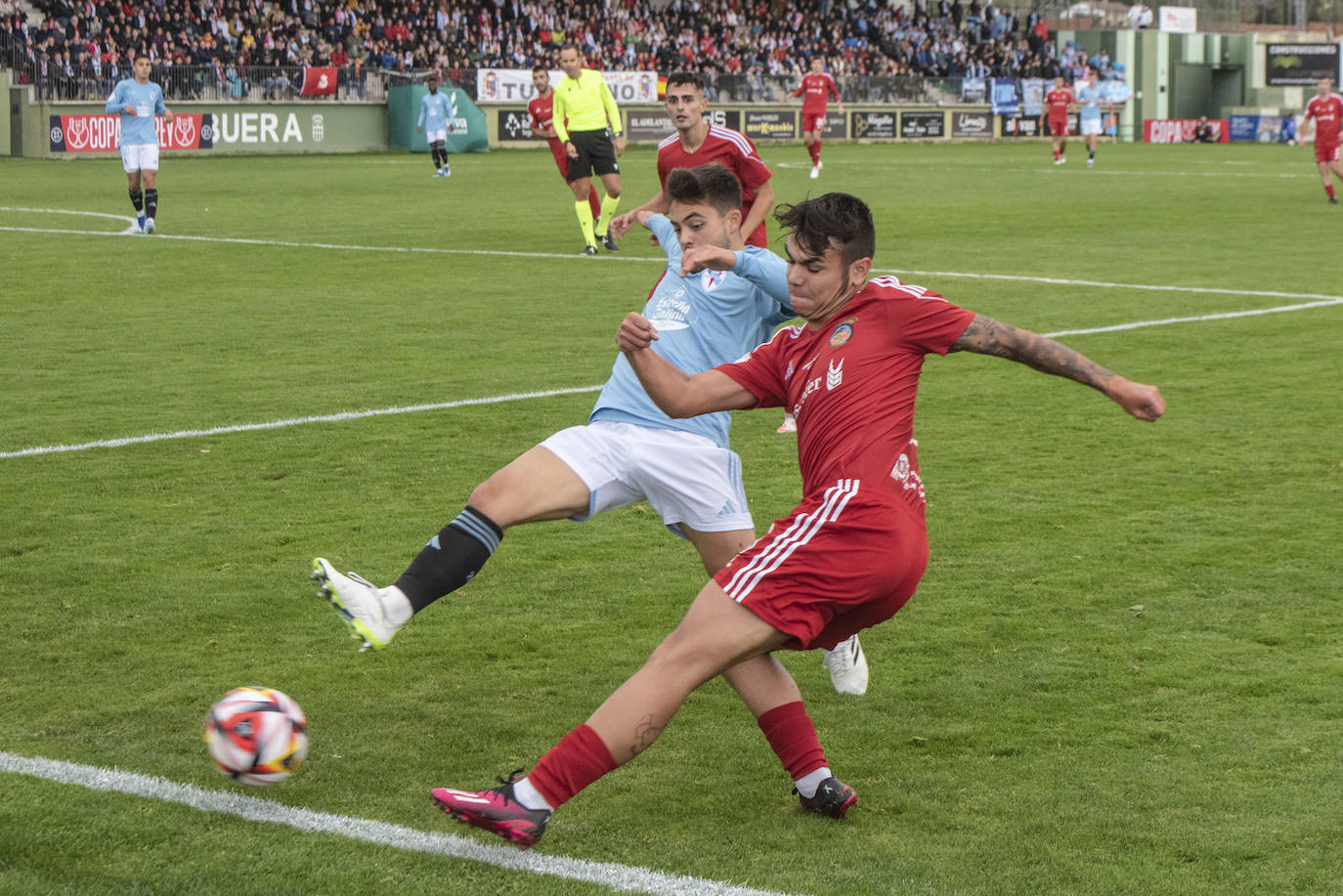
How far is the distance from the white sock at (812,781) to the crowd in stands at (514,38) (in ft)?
114

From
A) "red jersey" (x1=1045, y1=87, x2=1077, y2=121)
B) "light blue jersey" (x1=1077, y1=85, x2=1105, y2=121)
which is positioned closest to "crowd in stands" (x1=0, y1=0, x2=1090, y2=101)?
"light blue jersey" (x1=1077, y1=85, x2=1105, y2=121)

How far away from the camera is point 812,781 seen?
3.91 m

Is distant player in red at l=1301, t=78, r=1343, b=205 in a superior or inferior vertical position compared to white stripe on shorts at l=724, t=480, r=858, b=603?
superior

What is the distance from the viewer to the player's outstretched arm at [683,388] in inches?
155

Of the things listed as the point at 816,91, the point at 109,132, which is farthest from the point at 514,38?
the point at 816,91

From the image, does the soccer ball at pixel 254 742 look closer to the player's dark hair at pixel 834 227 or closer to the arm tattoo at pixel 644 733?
the arm tattoo at pixel 644 733

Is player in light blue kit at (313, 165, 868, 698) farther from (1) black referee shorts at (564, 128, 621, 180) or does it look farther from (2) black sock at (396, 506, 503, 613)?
(1) black referee shorts at (564, 128, 621, 180)

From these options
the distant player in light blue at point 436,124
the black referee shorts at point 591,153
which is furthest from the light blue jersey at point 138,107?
the distant player in light blue at point 436,124

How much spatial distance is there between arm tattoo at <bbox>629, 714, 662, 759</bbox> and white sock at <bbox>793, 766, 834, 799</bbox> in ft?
1.74

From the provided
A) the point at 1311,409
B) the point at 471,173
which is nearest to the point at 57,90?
the point at 471,173

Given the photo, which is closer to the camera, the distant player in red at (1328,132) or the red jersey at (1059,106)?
the distant player in red at (1328,132)

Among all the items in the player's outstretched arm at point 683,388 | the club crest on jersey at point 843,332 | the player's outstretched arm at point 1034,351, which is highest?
the club crest on jersey at point 843,332

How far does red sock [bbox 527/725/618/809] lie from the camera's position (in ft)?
11.7

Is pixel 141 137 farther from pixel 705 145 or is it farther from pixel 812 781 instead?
pixel 812 781
